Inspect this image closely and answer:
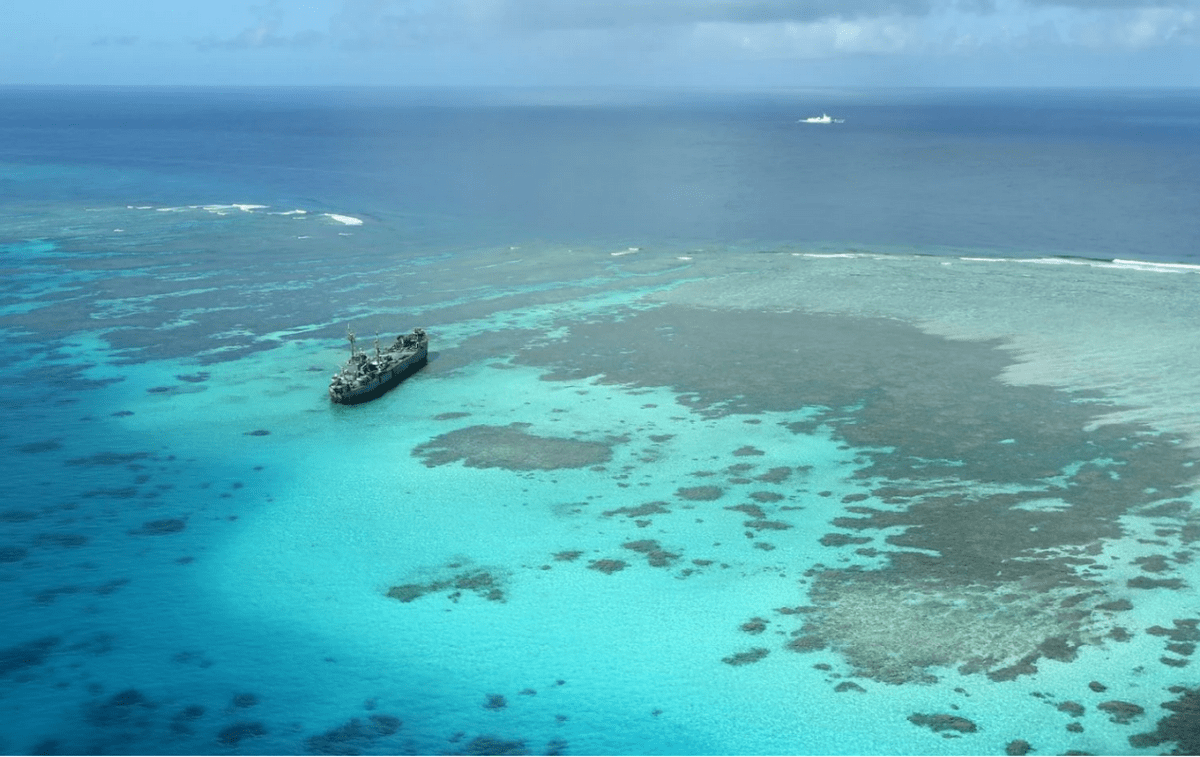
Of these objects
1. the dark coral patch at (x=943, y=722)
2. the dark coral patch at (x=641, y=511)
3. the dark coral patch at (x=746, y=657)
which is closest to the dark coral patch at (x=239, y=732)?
the dark coral patch at (x=746, y=657)

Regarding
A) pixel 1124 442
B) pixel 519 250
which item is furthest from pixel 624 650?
pixel 519 250

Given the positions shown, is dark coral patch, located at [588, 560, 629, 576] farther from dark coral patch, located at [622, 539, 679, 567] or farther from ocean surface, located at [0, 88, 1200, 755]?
dark coral patch, located at [622, 539, 679, 567]

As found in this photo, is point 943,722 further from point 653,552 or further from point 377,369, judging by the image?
point 377,369

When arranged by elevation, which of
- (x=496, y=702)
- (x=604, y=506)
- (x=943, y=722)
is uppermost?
(x=604, y=506)

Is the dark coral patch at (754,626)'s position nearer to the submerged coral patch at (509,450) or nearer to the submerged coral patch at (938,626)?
the submerged coral patch at (938,626)

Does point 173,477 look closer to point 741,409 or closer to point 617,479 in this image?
point 617,479

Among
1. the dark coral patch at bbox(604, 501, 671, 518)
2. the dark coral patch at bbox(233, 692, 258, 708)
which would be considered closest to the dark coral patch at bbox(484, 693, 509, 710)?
the dark coral patch at bbox(233, 692, 258, 708)

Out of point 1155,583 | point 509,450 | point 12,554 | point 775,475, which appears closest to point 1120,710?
point 1155,583
